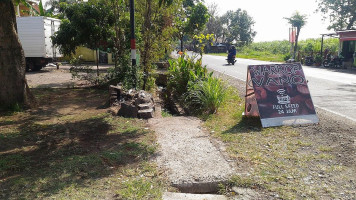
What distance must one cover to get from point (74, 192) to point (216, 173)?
168cm

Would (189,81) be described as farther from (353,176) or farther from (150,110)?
(353,176)

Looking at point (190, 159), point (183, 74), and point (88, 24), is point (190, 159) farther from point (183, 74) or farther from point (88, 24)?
point (88, 24)

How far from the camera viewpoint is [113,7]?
34.8 feet

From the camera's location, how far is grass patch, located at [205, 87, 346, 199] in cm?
361

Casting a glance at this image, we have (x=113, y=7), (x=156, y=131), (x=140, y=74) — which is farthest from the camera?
(x=113, y=7)

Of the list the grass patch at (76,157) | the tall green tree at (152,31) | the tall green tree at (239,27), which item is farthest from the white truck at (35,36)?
the tall green tree at (239,27)

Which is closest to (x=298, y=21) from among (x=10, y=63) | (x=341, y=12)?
(x=341, y=12)

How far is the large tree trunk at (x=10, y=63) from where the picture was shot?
718cm

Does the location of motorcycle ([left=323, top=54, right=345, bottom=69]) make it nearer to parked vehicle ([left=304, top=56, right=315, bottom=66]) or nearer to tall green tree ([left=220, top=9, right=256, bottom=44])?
parked vehicle ([left=304, top=56, right=315, bottom=66])

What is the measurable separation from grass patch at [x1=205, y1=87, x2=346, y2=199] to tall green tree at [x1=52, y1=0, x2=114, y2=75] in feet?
21.3

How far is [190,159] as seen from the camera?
4.48m

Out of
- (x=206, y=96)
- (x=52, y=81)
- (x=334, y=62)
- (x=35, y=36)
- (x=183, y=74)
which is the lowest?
(x=52, y=81)

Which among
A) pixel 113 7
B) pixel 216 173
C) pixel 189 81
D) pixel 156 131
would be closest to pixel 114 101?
pixel 189 81

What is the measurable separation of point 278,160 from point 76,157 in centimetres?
281
